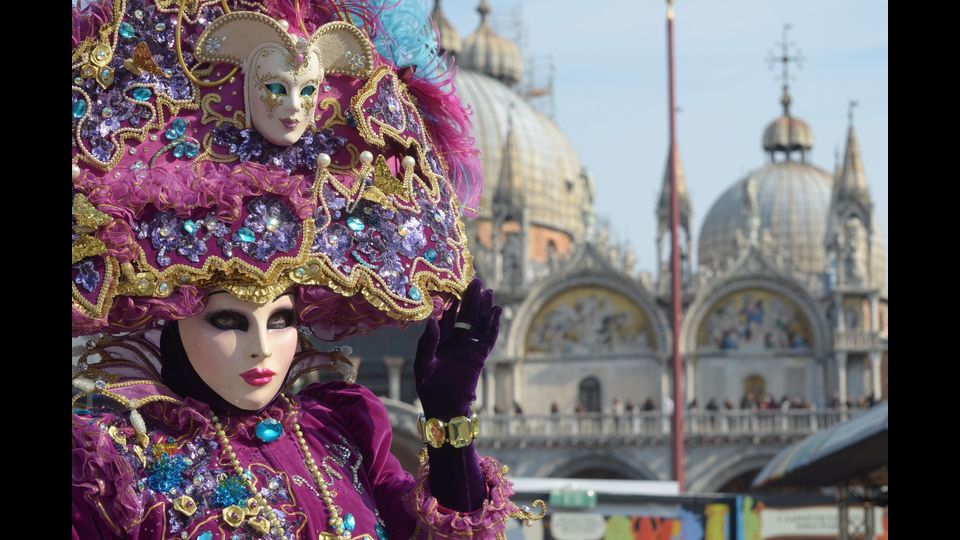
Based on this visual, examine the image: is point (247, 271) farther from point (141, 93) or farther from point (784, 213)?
point (784, 213)

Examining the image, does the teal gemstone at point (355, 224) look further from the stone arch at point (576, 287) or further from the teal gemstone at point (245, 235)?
the stone arch at point (576, 287)

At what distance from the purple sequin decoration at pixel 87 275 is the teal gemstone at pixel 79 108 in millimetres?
382

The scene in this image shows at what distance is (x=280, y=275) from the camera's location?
158 inches

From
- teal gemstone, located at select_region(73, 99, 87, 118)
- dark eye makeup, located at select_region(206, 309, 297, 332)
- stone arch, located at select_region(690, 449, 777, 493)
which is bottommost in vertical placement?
stone arch, located at select_region(690, 449, 777, 493)

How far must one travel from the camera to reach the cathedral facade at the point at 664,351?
3144 centimetres

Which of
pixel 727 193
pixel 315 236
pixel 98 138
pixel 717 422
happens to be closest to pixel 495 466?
pixel 315 236

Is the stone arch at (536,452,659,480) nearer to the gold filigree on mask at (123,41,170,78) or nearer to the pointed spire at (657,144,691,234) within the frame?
the pointed spire at (657,144,691,234)

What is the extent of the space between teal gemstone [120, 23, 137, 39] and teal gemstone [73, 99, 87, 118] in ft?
0.67

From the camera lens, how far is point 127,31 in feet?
13.5

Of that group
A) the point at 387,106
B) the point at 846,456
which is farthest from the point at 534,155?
the point at 387,106

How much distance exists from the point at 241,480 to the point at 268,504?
0.09 metres

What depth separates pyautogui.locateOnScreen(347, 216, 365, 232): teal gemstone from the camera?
13.7 feet

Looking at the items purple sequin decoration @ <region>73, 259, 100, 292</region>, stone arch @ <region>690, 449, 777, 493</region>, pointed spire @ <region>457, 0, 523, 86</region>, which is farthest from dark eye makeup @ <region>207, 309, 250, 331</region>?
pointed spire @ <region>457, 0, 523, 86</region>
